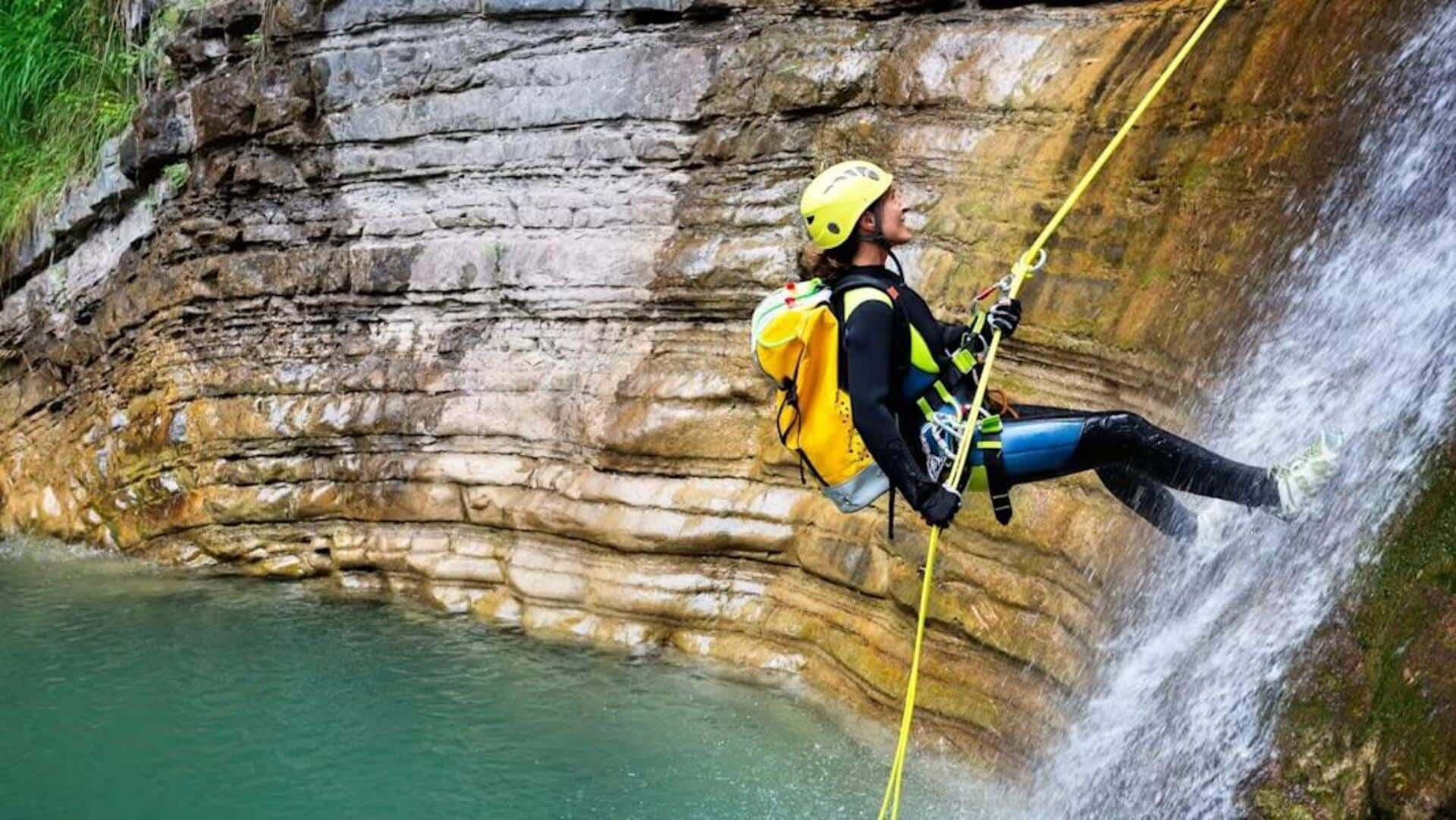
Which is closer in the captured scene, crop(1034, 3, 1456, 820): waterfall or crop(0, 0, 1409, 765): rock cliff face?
crop(1034, 3, 1456, 820): waterfall

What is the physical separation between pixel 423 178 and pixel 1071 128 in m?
4.77

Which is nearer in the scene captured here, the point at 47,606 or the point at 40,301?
the point at 47,606

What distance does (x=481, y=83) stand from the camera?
993 centimetres

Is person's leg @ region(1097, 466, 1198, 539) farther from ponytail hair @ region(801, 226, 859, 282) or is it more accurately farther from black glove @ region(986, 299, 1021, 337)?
ponytail hair @ region(801, 226, 859, 282)

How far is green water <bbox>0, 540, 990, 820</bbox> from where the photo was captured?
21.1ft

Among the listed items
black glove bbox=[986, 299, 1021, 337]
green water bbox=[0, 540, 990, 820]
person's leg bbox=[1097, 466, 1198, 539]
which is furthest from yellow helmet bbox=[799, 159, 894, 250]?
green water bbox=[0, 540, 990, 820]

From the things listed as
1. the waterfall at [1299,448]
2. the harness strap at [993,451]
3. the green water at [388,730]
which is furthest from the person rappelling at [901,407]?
the green water at [388,730]

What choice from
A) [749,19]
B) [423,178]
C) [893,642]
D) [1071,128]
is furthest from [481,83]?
[893,642]

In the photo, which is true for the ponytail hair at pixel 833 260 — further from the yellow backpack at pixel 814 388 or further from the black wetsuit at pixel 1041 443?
the black wetsuit at pixel 1041 443

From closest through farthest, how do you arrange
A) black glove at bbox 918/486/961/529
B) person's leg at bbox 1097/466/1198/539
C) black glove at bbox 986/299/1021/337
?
1. black glove at bbox 918/486/961/529
2. black glove at bbox 986/299/1021/337
3. person's leg at bbox 1097/466/1198/539

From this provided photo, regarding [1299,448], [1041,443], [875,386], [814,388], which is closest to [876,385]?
[875,386]

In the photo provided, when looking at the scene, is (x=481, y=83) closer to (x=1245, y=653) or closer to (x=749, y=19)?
(x=749, y=19)

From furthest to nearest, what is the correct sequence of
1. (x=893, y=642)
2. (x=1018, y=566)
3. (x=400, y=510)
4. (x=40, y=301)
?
(x=40, y=301) < (x=400, y=510) < (x=893, y=642) < (x=1018, y=566)

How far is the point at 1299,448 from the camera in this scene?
5164 mm
